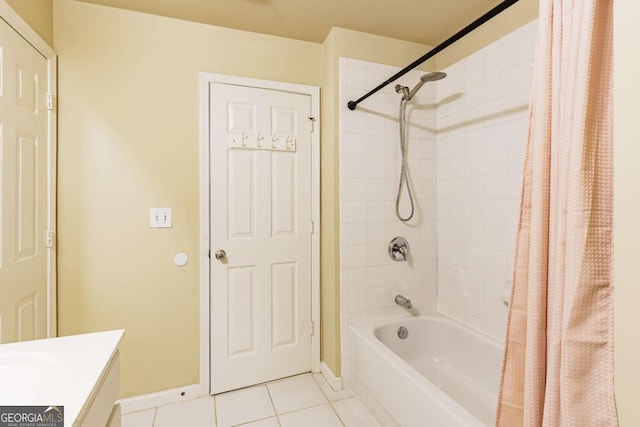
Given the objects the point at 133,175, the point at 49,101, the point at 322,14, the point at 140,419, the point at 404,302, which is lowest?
the point at 140,419

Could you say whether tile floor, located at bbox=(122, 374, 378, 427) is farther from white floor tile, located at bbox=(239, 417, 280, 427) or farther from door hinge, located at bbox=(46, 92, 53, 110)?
door hinge, located at bbox=(46, 92, 53, 110)

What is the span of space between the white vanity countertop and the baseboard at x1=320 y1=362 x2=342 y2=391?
1433 millimetres

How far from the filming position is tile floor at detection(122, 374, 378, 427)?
1680 millimetres

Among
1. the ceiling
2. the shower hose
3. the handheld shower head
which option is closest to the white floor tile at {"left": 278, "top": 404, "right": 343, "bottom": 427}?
the shower hose

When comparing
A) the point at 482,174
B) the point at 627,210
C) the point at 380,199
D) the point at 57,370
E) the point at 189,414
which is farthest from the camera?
the point at 380,199

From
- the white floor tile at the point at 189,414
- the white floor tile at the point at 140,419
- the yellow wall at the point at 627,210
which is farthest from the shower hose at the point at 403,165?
the white floor tile at the point at 140,419

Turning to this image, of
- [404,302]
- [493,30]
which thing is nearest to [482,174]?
[493,30]

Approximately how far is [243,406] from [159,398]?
512 millimetres

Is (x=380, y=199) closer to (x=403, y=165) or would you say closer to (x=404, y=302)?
(x=403, y=165)

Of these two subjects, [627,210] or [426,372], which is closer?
[627,210]

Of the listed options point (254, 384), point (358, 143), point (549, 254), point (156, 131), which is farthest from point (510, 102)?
point (254, 384)

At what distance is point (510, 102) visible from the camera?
1676 mm

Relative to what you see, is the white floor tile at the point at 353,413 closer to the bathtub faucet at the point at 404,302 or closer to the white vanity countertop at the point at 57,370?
the bathtub faucet at the point at 404,302

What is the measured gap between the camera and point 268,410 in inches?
69.9
